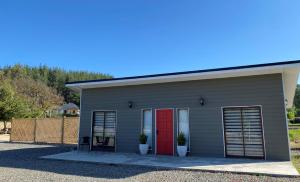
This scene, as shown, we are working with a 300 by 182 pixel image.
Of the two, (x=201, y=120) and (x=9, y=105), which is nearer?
(x=201, y=120)

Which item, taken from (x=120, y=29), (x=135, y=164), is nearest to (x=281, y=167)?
(x=135, y=164)

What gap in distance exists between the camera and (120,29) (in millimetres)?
14516

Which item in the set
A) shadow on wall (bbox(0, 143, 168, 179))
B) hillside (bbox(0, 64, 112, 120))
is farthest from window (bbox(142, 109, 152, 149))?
hillside (bbox(0, 64, 112, 120))

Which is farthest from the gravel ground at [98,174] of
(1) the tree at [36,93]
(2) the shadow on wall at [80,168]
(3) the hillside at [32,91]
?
(1) the tree at [36,93]

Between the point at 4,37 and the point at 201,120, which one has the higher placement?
the point at 4,37

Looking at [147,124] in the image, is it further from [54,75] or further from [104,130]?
[54,75]

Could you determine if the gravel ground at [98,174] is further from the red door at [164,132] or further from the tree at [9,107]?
the tree at [9,107]

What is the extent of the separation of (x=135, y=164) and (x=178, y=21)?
25.3 ft

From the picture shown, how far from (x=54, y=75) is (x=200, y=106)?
46.6m

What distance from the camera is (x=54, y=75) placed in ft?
167

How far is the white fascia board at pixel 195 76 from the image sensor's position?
7973mm

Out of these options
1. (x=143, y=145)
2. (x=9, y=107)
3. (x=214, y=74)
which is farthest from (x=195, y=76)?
(x=9, y=107)

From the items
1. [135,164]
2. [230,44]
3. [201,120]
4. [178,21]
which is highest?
[178,21]

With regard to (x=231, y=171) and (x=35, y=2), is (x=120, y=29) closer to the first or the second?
(x=35, y=2)
